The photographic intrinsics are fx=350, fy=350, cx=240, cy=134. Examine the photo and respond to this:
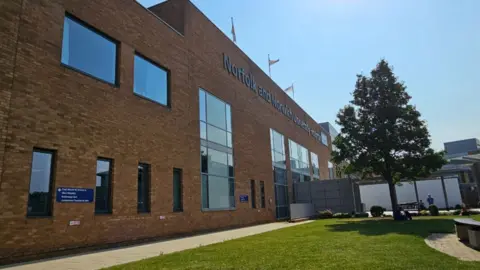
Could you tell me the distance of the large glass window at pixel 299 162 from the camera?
37.3 m

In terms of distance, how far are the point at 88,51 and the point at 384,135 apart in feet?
67.7

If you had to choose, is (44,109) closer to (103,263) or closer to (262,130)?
(103,263)

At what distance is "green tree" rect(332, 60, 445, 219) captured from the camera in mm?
25250

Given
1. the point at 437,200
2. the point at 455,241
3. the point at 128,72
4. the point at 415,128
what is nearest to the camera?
the point at 455,241

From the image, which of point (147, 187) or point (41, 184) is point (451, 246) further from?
point (41, 184)

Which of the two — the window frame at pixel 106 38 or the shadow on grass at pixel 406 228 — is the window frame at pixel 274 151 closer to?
the shadow on grass at pixel 406 228

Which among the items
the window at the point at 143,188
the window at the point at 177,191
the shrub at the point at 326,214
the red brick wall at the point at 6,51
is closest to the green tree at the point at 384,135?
the shrub at the point at 326,214

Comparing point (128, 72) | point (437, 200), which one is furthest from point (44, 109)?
point (437, 200)

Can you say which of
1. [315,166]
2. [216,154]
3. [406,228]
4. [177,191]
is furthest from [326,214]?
[177,191]

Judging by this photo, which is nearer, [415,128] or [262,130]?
[415,128]

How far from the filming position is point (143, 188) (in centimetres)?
1512

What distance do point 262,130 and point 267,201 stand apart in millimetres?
6083

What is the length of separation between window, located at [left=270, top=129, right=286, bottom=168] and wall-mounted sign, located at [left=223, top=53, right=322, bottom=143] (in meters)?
3.00

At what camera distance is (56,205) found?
35.9 feet
